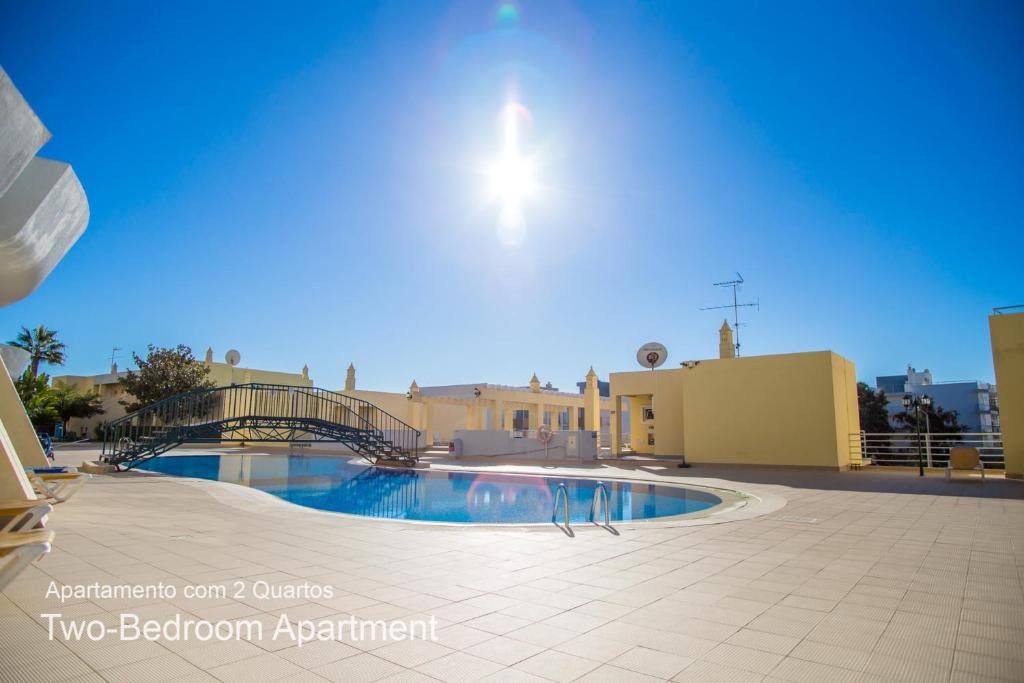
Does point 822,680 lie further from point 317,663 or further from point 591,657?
point 317,663

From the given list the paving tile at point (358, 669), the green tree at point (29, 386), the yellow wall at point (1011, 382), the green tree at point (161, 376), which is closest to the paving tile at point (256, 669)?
the paving tile at point (358, 669)

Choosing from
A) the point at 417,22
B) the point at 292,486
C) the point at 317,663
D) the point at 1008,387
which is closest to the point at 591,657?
the point at 317,663

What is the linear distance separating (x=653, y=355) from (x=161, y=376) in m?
27.7

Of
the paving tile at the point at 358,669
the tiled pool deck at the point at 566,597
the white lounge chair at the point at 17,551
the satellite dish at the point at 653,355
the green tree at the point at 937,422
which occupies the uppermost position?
the satellite dish at the point at 653,355

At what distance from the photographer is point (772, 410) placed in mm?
19234

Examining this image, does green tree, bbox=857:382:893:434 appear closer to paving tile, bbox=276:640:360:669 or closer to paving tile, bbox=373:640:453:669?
paving tile, bbox=373:640:453:669

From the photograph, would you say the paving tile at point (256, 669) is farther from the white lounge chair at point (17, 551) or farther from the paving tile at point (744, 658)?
the paving tile at point (744, 658)

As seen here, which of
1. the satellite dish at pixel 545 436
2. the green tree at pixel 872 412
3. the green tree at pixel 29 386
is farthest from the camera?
the green tree at pixel 872 412

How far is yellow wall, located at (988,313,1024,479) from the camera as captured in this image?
1511 cm

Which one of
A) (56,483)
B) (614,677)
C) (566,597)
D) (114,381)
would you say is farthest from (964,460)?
(114,381)

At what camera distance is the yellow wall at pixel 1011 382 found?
15.1 meters

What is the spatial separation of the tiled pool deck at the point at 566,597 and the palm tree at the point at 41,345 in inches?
1481

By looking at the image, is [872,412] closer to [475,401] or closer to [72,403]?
[475,401]

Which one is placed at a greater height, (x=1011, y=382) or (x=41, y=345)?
(x=41, y=345)
